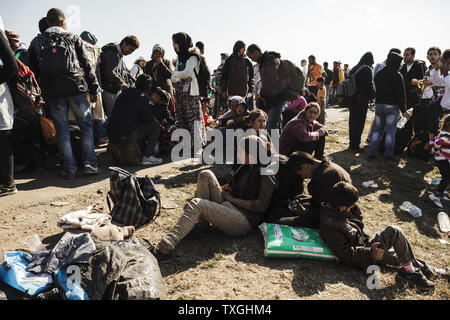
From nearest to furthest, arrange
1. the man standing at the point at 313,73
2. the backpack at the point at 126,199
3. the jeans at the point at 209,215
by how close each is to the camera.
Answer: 1. the jeans at the point at 209,215
2. the backpack at the point at 126,199
3. the man standing at the point at 313,73

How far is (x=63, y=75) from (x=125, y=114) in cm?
114

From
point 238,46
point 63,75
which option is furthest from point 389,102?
point 63,75

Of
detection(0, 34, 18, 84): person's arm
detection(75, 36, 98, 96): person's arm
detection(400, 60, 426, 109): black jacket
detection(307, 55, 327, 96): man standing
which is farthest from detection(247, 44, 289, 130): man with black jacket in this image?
detection(307, 55, 327, 96): man standing

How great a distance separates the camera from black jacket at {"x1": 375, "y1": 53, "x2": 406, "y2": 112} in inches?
242

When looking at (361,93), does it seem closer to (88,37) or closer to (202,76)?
(202,76)

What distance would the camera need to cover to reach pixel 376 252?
286cm

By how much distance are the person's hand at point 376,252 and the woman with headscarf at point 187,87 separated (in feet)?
13.3

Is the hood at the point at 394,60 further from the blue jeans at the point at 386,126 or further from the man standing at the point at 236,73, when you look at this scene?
the man standing at the point at 236,73

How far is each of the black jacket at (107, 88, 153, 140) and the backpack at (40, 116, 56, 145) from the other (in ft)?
2.90

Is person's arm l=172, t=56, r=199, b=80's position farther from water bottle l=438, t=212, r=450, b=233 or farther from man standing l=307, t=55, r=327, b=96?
man standing l=307, t=55, r=327, b=96

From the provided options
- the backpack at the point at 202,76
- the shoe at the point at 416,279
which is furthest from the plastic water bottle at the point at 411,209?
the backpack at the point at 202,76

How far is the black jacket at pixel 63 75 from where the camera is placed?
13.9ft
